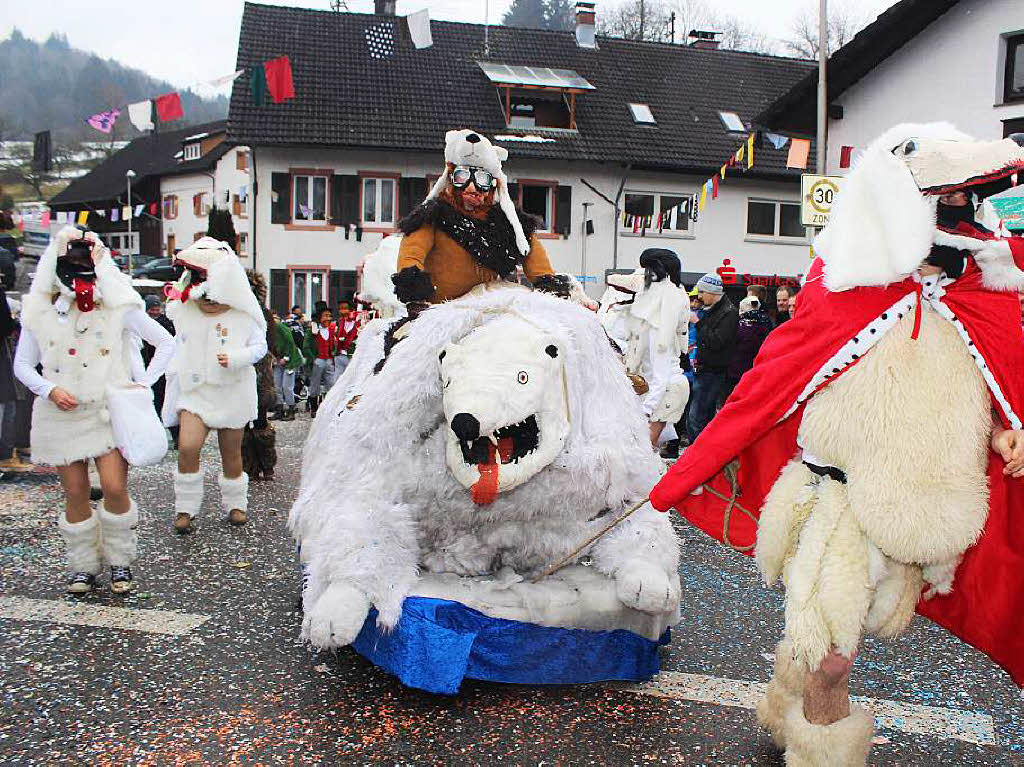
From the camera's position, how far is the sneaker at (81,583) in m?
4.88

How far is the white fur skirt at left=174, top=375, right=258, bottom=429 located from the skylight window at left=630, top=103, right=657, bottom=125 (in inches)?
Answer: 892

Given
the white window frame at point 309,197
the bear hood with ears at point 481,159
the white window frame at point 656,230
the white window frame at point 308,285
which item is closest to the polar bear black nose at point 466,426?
the bear hood with ears at point 481,159

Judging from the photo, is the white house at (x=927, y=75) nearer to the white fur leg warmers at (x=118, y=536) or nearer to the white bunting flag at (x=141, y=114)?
the white bunting flag at (x=141, y=114)

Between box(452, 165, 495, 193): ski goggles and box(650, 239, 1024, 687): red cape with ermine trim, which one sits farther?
box(452, 165, 495, 193): ski goggles

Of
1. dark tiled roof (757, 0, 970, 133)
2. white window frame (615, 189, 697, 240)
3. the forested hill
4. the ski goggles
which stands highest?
the forested hill

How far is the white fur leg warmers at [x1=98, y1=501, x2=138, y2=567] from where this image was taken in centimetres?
491

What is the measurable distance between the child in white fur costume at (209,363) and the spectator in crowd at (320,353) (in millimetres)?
7945

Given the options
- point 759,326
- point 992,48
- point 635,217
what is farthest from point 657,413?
point 635,217

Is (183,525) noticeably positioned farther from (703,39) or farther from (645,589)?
(703,39)

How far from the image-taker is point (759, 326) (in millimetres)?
9477

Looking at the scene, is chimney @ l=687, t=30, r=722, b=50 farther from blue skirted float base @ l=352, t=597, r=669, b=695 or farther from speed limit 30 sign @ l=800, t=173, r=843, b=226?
blue skirted float base @ l=352, t=597, r=669, b=695

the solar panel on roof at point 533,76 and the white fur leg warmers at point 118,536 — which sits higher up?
the solar panel on roof at point 533,76

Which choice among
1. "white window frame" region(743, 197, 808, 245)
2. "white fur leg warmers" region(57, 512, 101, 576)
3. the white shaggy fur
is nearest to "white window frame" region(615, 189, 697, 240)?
"white window frame" region(743, 197, 808, 245)

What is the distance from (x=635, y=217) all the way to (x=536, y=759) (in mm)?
23854
